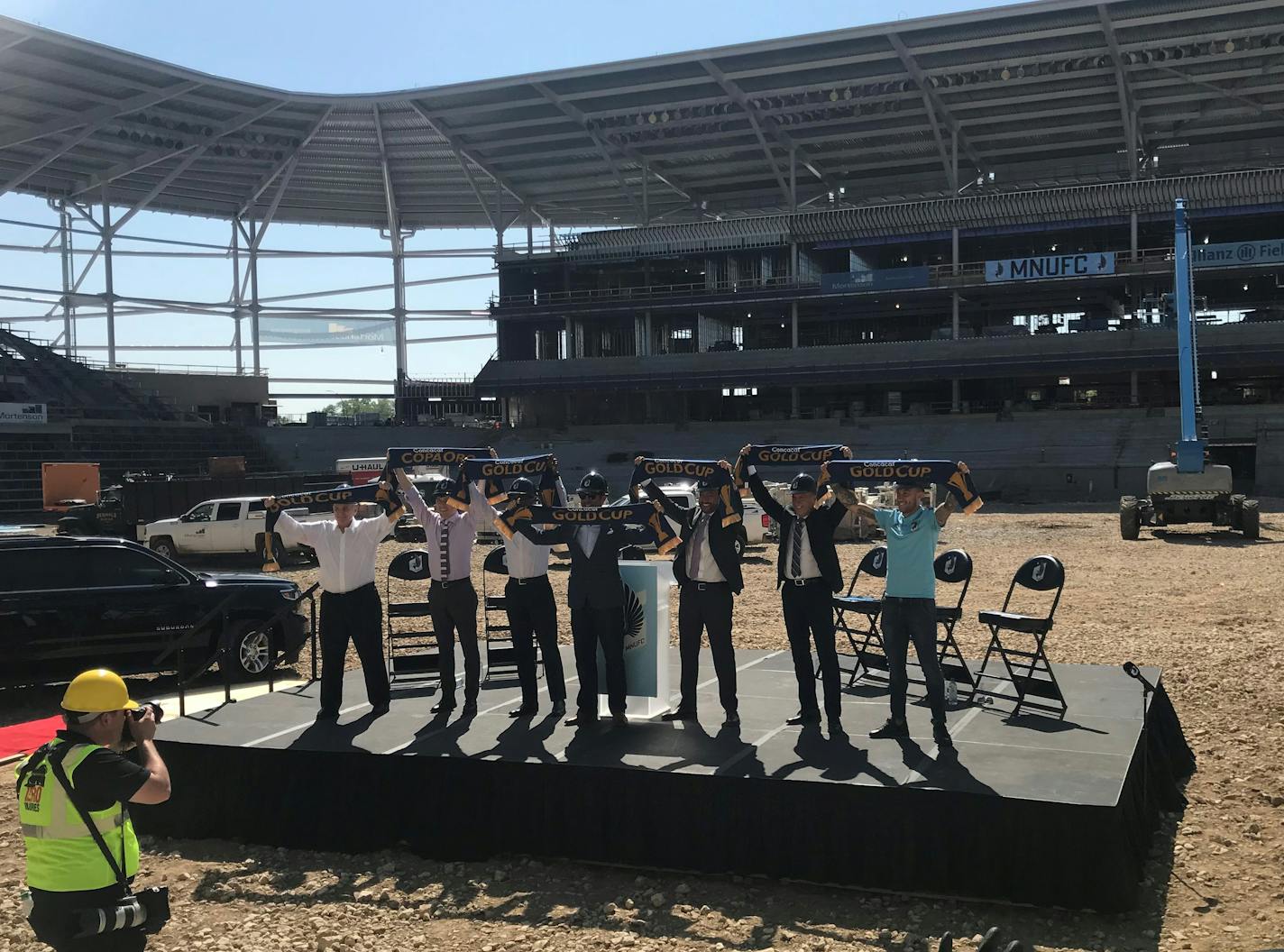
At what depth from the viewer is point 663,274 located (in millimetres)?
69312

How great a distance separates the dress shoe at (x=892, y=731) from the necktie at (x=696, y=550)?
1783mm

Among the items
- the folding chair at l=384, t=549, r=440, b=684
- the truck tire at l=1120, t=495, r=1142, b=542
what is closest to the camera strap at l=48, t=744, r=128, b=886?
the folding chair at l=384, t=549, r=440, b=684

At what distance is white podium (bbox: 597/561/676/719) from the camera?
9.19 metres

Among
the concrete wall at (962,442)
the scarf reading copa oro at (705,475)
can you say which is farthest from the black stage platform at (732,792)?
the concrete wall at (962,442)

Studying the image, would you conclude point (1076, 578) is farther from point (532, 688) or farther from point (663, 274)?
point (663, 274)

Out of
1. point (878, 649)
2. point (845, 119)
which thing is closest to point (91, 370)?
point (845, 119)

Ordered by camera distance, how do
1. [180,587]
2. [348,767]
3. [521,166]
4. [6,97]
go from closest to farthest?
[348,767]
[180,587]
[6,97]
[521,166]

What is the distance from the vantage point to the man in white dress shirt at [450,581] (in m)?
9.46

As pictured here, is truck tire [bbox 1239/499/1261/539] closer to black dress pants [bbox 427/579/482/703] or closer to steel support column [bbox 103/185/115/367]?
black dress pants [bbox 427/579/482/703]

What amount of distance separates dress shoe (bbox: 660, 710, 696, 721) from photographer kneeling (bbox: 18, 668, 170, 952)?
515 cm

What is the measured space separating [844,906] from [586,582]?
3.34 metres

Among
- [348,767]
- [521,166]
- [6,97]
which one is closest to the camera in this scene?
[348,767]

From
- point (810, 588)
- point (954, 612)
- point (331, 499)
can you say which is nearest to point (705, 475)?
point (810, 588)

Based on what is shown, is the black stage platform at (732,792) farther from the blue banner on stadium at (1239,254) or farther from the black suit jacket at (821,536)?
the blue banner on stadium at (1239,254)
